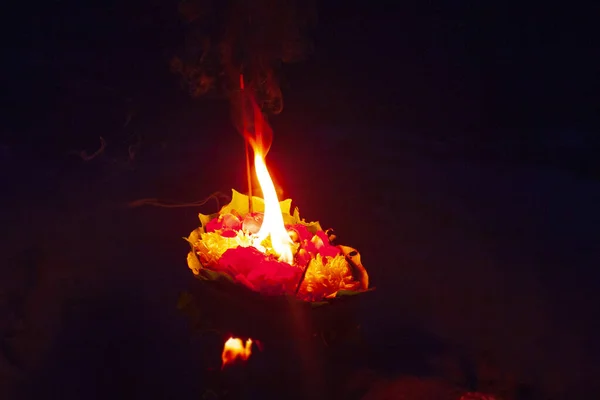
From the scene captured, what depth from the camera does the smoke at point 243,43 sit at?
332 cm

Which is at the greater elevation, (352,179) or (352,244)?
(352,179)

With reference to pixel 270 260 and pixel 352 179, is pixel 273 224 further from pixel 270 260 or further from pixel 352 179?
pixel 352 179

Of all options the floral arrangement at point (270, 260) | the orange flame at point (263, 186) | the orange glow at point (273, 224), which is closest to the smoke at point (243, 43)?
the orange flame at point (263, 186)

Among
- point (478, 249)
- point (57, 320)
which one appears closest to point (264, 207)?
point (57, 320)

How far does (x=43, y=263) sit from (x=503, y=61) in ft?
18.9

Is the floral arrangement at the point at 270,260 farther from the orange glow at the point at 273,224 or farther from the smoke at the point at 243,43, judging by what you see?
the smoke at the point at 243,43

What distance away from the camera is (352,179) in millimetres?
6953

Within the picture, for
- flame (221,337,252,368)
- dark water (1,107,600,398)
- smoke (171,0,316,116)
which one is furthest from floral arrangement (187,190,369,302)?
dark water (1,107,600,398)

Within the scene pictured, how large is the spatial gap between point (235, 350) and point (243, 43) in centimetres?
156

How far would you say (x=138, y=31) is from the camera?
8.34 metres

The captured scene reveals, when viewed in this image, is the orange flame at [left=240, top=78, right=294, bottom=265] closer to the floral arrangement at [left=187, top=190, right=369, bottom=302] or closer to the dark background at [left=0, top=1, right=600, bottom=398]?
the floral arrangement at [left=187, top=190, right=369, bottom=302]

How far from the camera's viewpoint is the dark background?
4020 mm

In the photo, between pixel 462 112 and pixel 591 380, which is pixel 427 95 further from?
pixel 591 380

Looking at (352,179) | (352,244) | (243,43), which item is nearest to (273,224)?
(243,43)
